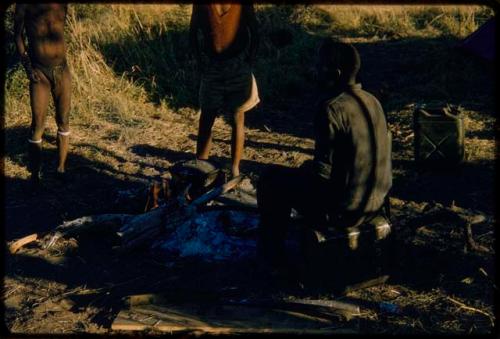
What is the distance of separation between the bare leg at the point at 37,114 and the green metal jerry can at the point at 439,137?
12.3ft

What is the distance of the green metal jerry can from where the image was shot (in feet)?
22.6

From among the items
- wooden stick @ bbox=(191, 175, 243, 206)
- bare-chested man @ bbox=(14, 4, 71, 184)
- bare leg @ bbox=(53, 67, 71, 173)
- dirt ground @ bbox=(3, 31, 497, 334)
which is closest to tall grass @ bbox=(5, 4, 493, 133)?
dirt ground @ bbox=(3, 31, 497, 334)

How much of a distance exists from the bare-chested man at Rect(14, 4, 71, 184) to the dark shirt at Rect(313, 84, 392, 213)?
3347mm

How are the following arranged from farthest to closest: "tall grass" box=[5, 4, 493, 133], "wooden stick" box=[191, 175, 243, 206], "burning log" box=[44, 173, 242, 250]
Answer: "tall grass" box=[5, 4, 493, 133], "wooden stick" box=[191, 175, 243, 206], "burning log" box=[44, 173, 242, 250]

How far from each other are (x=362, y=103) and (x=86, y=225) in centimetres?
266

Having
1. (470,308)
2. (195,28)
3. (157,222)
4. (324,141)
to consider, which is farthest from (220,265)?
(195,28)

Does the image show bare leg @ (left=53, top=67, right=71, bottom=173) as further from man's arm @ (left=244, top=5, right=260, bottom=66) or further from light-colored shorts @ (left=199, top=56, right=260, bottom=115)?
man's arm @ (left=244, top=5, right=260, bottom=66)

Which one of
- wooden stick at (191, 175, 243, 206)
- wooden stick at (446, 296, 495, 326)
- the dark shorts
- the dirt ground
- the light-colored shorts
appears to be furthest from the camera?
the dark shorts

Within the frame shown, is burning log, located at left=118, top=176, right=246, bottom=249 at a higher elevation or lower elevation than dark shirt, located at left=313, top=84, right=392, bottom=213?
Result: lower

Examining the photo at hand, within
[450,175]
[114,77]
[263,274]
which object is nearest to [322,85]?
[263,274]

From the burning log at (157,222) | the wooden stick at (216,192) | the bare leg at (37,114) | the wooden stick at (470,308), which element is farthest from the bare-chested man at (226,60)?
the wooden stick at (470,308)

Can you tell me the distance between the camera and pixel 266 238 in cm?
493

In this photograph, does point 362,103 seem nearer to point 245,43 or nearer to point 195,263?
point 195,263

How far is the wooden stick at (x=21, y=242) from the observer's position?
223 inches
